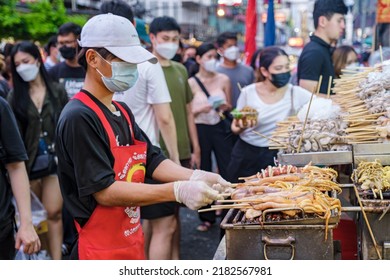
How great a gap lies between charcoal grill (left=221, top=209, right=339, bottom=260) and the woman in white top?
2789mm

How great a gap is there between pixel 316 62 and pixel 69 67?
8.78ft

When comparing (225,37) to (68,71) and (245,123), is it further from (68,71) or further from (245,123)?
(245,123)

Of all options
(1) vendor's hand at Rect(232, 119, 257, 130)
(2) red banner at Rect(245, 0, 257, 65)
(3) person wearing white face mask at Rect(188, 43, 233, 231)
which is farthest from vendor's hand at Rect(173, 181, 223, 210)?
(2) red banner at Rect(245, 0, 257, 65)

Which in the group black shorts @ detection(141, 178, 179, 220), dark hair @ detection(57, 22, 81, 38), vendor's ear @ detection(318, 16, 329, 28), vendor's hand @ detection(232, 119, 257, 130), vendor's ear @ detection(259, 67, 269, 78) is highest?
vendor's ear @ detection(318, 16, 329, 28)

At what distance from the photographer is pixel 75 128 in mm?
2713

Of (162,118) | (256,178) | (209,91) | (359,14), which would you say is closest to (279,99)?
(162,118)

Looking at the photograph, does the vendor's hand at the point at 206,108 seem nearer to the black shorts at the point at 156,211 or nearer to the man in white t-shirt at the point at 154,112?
the man in white t-shirt at the point at 154,112

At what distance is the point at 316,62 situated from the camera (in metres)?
5.60

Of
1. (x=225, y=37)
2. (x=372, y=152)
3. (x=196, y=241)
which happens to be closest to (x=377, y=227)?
(x=372, y=152)

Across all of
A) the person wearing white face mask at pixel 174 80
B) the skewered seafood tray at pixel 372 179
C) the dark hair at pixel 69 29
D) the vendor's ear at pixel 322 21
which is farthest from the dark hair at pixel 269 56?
the skewered seafood tray at pixel 372 179

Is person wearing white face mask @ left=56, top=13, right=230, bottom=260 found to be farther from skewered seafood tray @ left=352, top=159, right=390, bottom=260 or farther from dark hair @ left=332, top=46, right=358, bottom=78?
dark hair @ left=332, top=46, right=358, bottom=78

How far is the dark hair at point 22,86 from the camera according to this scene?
16.9 ft

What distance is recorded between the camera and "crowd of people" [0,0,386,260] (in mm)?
2773
